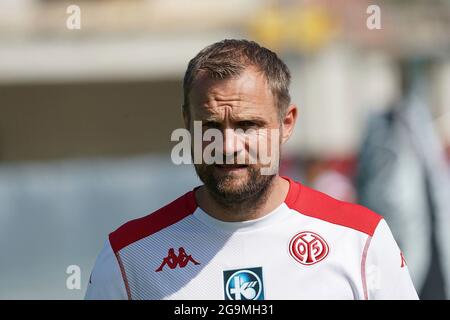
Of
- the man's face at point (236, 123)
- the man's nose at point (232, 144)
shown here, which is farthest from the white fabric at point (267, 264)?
the man's nose at point (232, 144)

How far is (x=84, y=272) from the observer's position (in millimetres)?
9086

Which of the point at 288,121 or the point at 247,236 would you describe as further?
the point at 288,121

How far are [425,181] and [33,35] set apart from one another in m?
15.1

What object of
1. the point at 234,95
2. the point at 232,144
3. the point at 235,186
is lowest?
the point at 235,186

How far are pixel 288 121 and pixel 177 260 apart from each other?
51 centimetres

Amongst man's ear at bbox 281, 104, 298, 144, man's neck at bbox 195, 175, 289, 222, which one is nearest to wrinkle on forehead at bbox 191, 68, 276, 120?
man's ear at bbox 281, 104, 298, 144

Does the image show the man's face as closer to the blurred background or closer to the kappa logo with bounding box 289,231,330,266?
the kappa logo with bounding box 289,231,330,266

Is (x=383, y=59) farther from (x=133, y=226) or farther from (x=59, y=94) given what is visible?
(x=133, y=226)

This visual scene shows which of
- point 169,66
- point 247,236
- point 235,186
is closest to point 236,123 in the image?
point 235,186

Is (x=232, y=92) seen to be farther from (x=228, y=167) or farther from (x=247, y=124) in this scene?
(x=228, y=167)

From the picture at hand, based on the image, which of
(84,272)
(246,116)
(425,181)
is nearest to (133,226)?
(246,116)

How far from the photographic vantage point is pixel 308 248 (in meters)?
3.16

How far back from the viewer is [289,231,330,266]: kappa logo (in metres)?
3.14

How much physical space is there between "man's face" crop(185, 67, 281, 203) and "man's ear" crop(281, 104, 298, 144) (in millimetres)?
99
